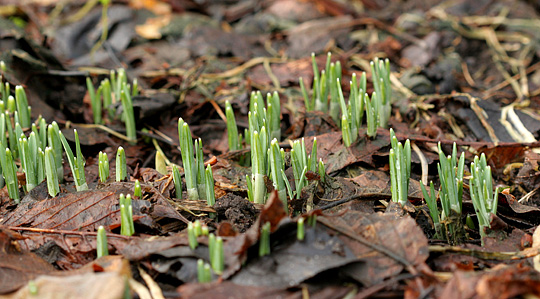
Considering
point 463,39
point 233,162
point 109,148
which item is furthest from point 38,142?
point 463,39

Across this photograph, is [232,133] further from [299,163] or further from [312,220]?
[312,220]

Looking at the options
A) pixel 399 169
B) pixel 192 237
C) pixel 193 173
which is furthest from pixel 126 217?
pixel 399 169

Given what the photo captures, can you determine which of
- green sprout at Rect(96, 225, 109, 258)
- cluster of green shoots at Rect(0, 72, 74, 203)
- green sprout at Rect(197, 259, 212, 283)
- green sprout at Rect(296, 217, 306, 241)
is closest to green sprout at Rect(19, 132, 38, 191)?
cluster of green shoots at Rect(0, 72, 74, 203)

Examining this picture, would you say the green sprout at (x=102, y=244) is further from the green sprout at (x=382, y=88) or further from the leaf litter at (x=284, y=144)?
the green sprout at (x=382, y=88)

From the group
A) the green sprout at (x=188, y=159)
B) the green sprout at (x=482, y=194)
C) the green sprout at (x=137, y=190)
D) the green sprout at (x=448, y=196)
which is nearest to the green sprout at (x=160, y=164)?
the green sprout at (x=188, y=159)

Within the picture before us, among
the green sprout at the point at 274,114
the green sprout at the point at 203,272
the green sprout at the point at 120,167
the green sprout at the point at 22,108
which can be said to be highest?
the green sprout at the point at 22,108

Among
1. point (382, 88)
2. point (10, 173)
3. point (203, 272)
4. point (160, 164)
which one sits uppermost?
point (382, 88)

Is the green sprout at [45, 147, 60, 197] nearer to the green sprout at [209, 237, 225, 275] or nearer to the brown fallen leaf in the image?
the brown fallen leaf
